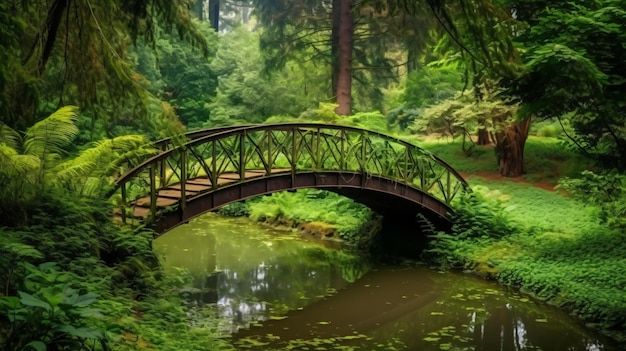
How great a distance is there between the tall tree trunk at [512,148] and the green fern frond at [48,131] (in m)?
12.9

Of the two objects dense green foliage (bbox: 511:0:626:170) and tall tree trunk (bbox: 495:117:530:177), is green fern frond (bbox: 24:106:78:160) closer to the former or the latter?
dense green foliage (bbox: 511:0:626:170)

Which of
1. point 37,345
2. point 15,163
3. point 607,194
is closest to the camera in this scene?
point 37,345

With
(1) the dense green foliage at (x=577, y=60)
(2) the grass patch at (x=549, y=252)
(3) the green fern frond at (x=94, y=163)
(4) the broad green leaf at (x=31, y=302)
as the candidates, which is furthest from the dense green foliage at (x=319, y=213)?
(4) the broad green leaf at (x=31, y=302)

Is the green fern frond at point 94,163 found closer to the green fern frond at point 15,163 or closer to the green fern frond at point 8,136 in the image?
the green fern frond at point 8,136

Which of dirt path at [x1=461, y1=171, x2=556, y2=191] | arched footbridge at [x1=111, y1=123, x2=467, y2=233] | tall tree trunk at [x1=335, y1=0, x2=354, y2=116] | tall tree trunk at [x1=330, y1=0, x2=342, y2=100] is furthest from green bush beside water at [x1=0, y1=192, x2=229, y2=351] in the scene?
tall tree trunk at [x1=330, y1=0, x2=342, y2=100]

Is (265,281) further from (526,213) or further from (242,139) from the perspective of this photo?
(526,213)

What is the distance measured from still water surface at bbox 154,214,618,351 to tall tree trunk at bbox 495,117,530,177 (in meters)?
5.98

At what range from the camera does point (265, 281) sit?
38.2 feet

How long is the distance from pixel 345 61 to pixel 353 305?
37.4 feet

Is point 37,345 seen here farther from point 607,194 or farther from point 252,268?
point 607,194

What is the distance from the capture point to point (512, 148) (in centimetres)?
1723

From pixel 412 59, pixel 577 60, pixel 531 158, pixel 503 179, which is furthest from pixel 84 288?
pixel 412 59

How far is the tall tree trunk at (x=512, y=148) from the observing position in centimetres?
1689

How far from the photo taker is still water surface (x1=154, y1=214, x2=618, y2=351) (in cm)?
841
